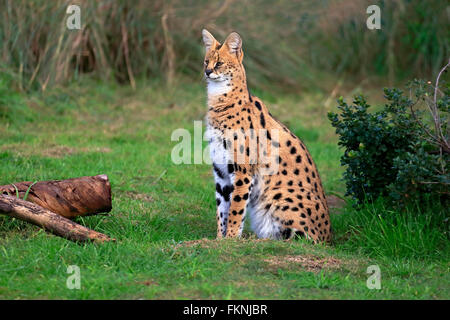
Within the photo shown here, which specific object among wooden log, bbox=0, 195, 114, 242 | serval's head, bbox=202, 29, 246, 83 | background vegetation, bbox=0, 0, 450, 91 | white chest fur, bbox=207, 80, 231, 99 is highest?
background vegetation, bbox=0, 0, 450, 91

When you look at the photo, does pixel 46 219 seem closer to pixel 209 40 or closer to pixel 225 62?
pixel 225 62

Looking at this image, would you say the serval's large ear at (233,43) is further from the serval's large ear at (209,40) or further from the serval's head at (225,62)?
the serval's large ear at (209,40)

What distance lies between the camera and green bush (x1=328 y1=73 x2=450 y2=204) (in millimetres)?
5961

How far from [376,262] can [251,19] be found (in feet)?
27.8

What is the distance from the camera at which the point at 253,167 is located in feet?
20.4

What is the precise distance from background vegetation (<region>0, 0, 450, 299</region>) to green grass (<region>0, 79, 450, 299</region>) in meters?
0.02

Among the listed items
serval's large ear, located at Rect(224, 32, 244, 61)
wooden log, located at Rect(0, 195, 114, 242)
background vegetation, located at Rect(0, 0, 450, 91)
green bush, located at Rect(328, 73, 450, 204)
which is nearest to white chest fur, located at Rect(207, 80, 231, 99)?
serval's large ear, located at Rect(224, 32, 244, 61)

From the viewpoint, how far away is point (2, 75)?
994cm

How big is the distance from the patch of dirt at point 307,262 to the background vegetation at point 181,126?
0.02 meters

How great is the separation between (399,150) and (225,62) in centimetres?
189

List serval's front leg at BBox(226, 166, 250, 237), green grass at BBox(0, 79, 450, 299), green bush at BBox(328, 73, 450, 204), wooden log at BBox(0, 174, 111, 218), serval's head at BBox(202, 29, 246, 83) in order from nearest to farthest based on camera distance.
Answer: green grass at BBox(0, 79, 450, 299), wooden log at BBox(0, 174, 111, 218), green bush at BBox(328, 73, 450, 204), serval's front leg at BBox(226, 166, 250, 237), serval's head at BBox(202, 29, 246, 83)

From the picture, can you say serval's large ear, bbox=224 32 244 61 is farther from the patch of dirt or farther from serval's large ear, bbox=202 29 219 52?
the patch of dirt

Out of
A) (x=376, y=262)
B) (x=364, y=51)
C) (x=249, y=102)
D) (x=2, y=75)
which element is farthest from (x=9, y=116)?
(x=364, y=51)

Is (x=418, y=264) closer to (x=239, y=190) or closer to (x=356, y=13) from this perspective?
(x=239, y=190)
